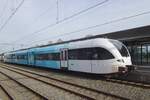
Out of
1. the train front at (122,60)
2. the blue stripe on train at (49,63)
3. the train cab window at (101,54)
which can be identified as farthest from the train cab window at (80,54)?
the blue stripe on train at (49,63)

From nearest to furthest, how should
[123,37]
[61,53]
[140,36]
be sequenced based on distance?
[61,53], [140,36], [123,37]

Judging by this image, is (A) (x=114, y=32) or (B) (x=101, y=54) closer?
(B) (x=101, y=54)

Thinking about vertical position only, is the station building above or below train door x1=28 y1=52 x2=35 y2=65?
above

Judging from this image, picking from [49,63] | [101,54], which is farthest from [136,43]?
[101,54]

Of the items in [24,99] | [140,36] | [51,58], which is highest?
[140,36]

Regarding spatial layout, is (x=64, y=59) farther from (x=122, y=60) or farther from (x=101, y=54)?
(x=122, y=60)

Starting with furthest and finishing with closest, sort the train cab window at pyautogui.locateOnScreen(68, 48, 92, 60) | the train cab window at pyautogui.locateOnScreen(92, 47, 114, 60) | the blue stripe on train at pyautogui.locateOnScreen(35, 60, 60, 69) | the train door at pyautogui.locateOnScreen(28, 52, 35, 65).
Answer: the train door at pyautogui.locateOnScreen(28, 52, 35, 65), the blue stripe on train at pyautogui.locateOnScreen(35, 60, 60, 69), the train cab window at pyautogui.locateOnScreen(68, 48, 92, 60), the train cab window at pyautogui.locateOnScreen(92, 47, 114, 60)

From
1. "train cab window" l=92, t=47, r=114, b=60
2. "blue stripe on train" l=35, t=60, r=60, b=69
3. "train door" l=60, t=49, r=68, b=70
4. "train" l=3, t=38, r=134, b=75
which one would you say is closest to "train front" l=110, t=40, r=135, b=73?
"train" l=3, t=38, r=134, b=75

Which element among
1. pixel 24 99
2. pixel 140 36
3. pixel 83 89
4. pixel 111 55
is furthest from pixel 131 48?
pixel 24 99

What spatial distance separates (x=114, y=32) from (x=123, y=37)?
2.60m

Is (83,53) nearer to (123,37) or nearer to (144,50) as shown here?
(123,37)

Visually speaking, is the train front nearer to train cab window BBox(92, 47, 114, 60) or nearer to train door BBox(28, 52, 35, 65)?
train cab window BBox(92, 47, 114, 60)

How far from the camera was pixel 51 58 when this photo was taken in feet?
80.3

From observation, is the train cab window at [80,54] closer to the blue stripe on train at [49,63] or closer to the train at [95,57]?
the train at [95,57]
